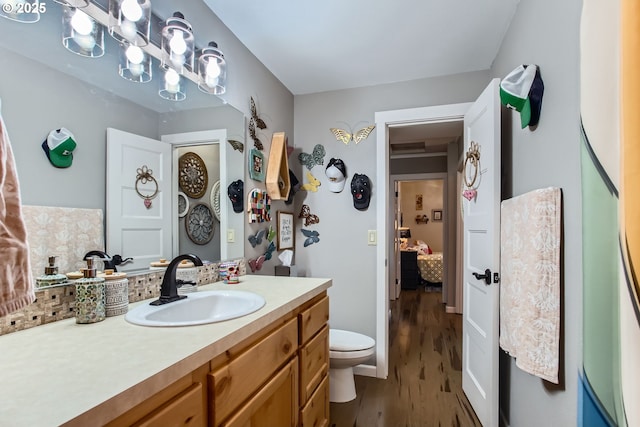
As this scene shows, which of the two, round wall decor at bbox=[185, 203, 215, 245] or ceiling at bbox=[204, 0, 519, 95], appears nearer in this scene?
round wall decor at bbox=[185, 203, 215, 245]

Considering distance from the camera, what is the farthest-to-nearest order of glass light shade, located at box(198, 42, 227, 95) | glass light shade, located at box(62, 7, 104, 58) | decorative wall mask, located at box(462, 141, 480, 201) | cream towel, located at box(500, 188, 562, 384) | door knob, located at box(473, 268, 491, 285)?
decorative wall mask, located at box(462, 141, 480, 201) → door knob, located at box(473, 268, 491, 285) → glass light shade, located at box(198, 42, 227, 95) → cream towel, located at box(500, 188, 562, 384) → glass light shade, located at box(62, 7, 104, 58)

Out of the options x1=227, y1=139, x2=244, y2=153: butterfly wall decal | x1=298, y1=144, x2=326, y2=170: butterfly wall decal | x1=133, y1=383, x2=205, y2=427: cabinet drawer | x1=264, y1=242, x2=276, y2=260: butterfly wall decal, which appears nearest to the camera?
x1=133, y1=383, x2=205, y2=427: cabinet drawer

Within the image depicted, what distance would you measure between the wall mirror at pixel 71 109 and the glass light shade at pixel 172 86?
0.09ft

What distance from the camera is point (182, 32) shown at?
1.52 metres

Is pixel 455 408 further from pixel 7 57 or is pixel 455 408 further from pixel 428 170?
pixel 428 170

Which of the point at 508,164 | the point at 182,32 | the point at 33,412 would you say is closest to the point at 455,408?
the point at 508,164

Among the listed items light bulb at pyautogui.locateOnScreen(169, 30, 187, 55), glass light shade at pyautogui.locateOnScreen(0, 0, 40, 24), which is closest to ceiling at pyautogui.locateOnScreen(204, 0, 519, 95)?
light bulb at pyautogui.locateOnScreen(169, 30, 187, 55)

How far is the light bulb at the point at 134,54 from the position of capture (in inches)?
52.0

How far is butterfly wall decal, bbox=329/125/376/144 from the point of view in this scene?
2.69 metres

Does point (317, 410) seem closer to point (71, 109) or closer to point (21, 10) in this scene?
point (71, 109)

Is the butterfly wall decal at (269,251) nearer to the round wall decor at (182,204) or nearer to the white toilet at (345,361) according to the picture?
the white toilet at (345,361)

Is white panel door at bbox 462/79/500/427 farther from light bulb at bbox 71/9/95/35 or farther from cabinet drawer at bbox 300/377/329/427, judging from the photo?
light bulb at bbox 71/9/95/35

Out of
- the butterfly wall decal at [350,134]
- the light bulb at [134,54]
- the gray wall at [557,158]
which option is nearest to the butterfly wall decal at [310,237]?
the butterfly wall decal at [350,134]

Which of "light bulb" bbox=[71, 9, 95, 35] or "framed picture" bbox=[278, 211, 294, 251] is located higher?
"light bulb" bbox=[71, 9, 95, 35]
